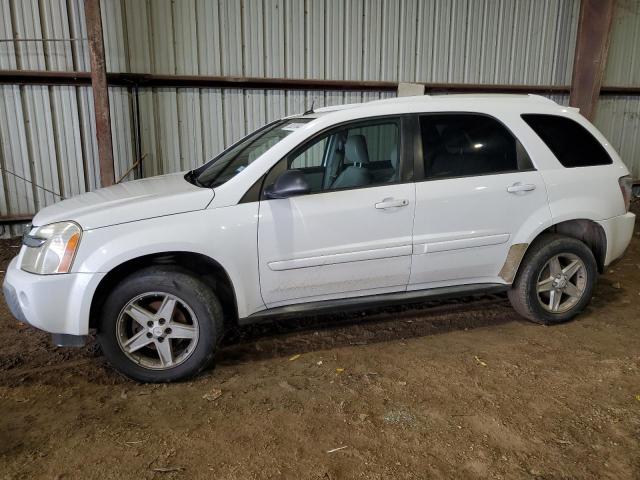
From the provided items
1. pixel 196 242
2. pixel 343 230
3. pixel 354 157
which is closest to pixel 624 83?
pixel 354 157

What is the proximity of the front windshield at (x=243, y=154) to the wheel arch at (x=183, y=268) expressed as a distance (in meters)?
0.57

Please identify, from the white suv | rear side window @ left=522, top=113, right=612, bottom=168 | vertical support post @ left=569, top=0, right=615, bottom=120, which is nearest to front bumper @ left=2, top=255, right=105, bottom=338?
the white suv

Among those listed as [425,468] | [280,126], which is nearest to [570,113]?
[280,126]

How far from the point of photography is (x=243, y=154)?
402 cm

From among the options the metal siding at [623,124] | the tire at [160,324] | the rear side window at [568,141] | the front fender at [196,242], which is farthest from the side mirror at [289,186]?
the metal siding at [623,124]

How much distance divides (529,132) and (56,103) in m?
6.06

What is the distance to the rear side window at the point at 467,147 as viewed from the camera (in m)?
3.84

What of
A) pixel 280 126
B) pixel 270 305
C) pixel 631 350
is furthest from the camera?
pixel 280 126

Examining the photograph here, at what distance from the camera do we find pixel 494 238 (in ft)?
13.0

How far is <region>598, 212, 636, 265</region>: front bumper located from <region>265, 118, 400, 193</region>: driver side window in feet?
6.39

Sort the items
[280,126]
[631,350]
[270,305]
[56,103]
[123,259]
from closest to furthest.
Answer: [123,259] < [270,305] < [631,350] < [280,126] < [56,103]

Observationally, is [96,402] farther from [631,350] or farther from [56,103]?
[56,103]

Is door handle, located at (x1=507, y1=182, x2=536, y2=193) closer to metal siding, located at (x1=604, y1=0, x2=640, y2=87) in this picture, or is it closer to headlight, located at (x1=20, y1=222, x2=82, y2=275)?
headlight, located at (x1=20, y1=222, x2=82, y2=275)

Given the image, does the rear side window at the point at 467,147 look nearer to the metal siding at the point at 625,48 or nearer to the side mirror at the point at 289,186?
the side mirror at the point at 289,186
